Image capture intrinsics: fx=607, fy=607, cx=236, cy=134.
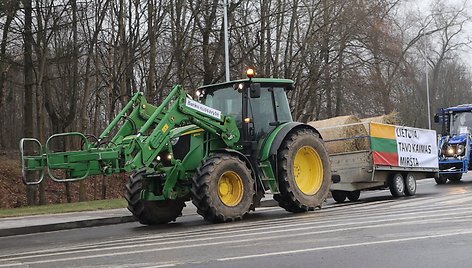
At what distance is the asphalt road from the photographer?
24.4 ft

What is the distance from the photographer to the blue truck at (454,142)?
78.0 feet

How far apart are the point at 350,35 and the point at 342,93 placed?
400 cm

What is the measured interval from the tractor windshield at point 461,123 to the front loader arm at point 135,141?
47.5 feet

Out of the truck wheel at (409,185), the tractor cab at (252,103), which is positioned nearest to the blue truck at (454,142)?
the truck wheel at (409,185)

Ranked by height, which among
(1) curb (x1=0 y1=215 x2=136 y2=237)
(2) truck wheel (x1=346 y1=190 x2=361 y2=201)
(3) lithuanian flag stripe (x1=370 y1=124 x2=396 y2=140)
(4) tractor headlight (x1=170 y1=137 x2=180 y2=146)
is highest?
(3) lithuanian flag stripe (x1=370 y1=124 x2=396 y2=140)

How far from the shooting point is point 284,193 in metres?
13.7

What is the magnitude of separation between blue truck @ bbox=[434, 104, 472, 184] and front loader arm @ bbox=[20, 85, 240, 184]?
13.3 m

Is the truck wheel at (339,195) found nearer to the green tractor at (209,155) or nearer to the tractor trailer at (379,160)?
the tractor trailer at (379,160)

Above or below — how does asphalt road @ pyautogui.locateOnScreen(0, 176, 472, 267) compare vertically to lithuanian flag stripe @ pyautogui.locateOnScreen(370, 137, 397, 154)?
below

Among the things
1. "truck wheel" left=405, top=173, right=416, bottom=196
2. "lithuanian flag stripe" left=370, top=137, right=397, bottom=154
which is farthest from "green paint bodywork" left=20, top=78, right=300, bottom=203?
"truck wheel" left=405, top=173, right=416, bottom=196

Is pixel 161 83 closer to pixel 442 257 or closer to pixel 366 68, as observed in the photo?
pixel 366 68

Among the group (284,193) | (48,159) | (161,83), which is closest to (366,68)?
(161,83)

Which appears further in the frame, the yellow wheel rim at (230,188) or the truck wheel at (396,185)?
the truck wheel at (396,185)

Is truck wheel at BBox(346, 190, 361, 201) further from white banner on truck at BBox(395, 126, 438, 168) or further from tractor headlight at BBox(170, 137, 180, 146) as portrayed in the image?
tractor headlight at BBox(170, 137, 180, 146)
